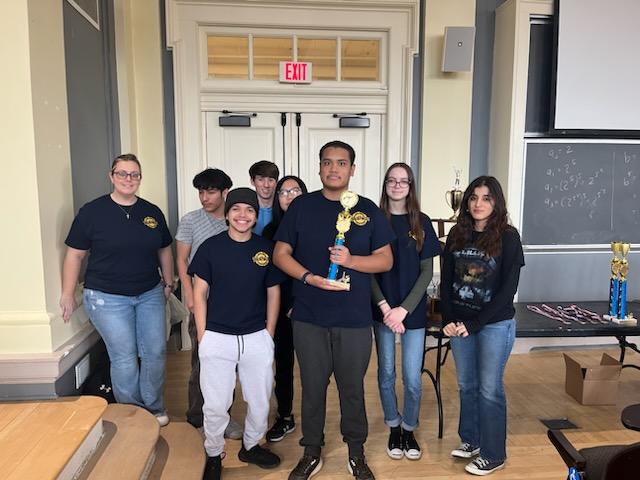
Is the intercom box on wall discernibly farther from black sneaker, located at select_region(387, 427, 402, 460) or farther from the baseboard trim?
the baseboard trim

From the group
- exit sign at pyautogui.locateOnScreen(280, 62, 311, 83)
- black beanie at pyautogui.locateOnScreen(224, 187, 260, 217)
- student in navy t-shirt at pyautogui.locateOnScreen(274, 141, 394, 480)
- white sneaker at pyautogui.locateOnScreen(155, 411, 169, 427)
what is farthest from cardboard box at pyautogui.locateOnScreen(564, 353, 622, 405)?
exit sign at pyautogui.locateOnScreen(280, 62, 311, 83)

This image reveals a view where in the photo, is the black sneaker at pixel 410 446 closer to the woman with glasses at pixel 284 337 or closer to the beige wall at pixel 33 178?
the woman with glasses at pixel 284 337

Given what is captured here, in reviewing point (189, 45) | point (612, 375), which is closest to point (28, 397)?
point (189, 45)

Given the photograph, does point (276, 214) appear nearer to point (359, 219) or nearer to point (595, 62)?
point (359, 219)

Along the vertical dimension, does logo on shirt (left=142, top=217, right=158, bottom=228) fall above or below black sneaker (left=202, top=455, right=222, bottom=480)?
above

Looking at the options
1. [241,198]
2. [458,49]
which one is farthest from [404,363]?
[458,49]

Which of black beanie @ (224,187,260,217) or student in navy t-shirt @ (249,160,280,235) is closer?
black beanie @ (224,187,260,217)

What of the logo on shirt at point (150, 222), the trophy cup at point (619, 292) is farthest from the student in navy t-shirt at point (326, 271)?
the trophy cup at point (619, 292)

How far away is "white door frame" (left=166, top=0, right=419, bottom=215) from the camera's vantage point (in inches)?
164

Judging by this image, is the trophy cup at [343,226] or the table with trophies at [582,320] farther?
the table with trophies at [582,320]

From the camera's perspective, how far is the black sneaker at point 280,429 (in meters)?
2.79

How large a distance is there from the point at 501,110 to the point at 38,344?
3.97 m

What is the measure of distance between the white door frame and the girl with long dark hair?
2.22 m

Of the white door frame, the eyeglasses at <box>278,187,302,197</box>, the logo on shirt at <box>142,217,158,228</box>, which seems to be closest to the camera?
the logo on shirt at <box>142,217,158,228</box>
